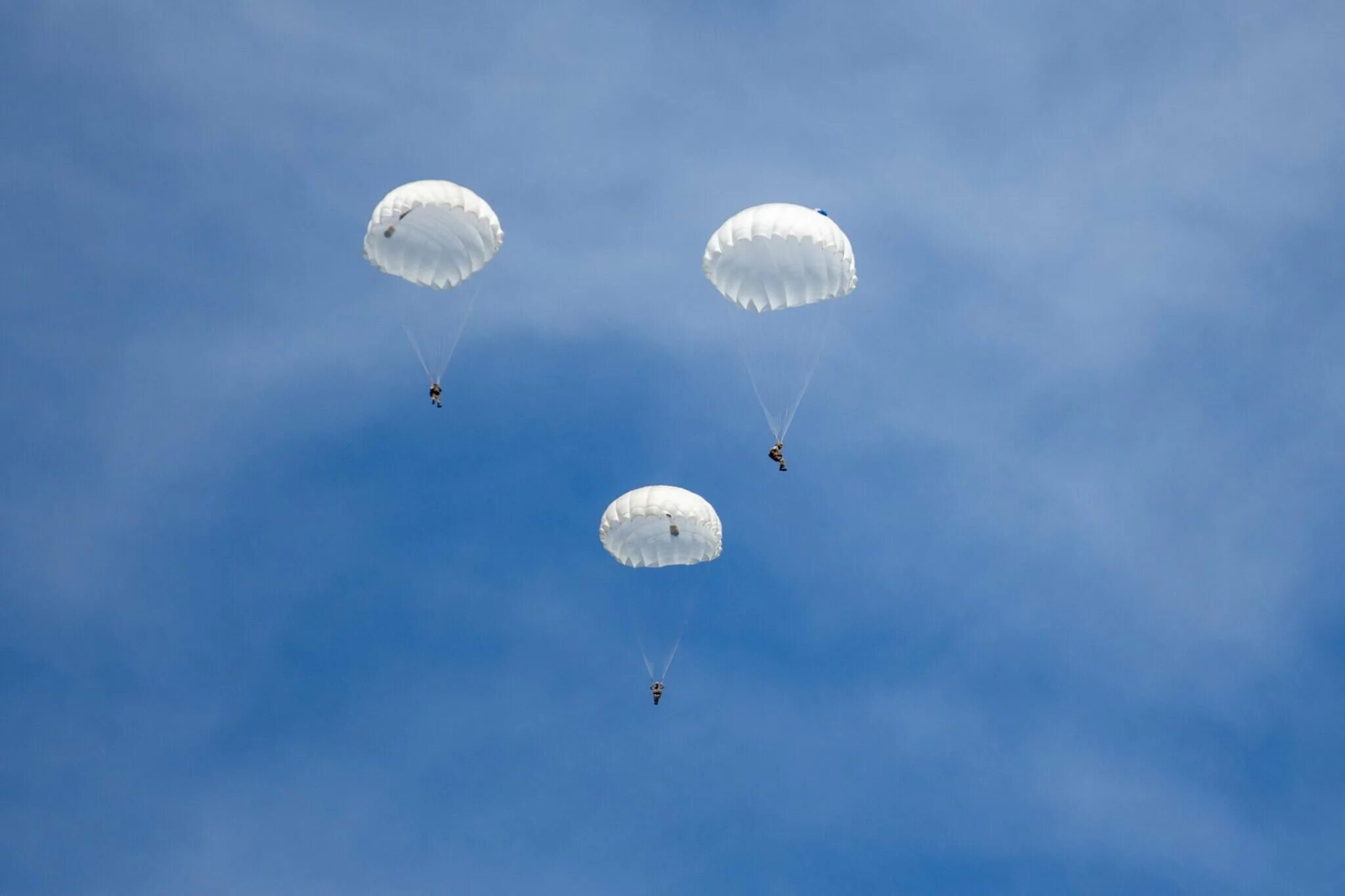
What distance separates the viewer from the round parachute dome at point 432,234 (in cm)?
6600

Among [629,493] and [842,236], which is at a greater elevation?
[842,236]

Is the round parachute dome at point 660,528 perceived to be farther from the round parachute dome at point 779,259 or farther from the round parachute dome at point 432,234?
the round parachute dome at point 432,234

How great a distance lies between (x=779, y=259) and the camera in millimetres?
66875

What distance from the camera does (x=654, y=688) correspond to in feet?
229

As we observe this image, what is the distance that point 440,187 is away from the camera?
2608 inches

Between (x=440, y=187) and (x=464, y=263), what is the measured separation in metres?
3.41

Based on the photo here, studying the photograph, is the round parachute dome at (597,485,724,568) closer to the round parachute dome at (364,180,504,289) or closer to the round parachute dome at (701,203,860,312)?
the round parachute dome at (701,203,860,312)

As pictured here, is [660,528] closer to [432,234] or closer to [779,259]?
[779,259]

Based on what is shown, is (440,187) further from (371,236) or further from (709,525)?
(709,525)

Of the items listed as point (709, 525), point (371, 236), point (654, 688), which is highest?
point (371, 236)

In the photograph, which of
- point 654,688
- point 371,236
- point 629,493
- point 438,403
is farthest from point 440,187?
point 654,688

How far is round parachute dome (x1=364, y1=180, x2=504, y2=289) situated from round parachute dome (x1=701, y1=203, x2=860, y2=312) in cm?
768

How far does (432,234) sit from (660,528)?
40.9 ft

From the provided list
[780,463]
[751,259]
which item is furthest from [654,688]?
[751,259]
